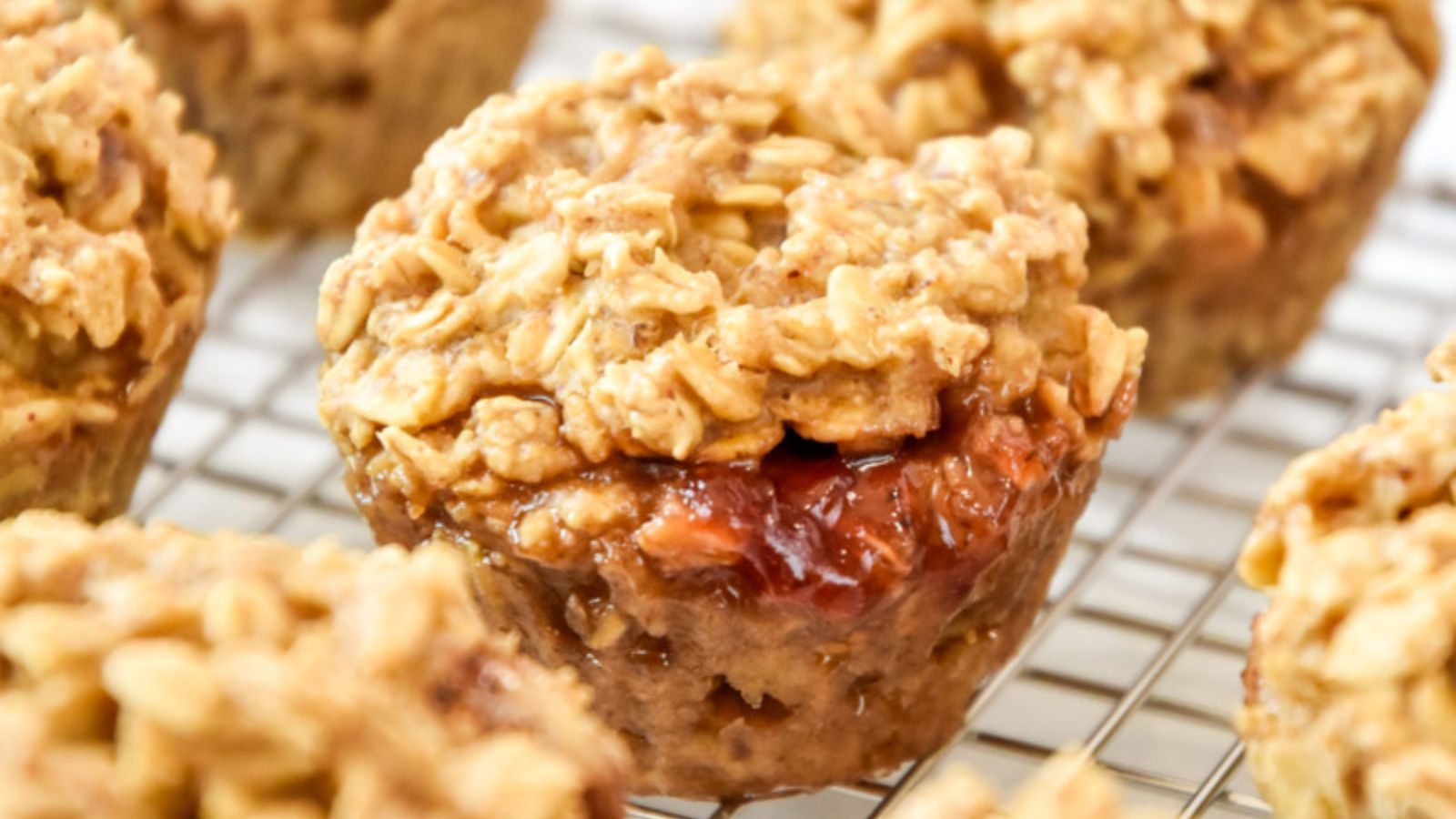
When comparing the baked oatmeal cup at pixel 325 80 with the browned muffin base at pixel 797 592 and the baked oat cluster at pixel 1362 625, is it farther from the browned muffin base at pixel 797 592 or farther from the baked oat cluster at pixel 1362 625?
the baked oat cluster at pixel 1362 625

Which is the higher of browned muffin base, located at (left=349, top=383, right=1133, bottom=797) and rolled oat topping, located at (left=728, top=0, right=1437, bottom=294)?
rolled oat topping, located at (left=728, top=0, right=1437, bottom=294)

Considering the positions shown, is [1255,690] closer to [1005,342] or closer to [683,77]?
[1005,342]

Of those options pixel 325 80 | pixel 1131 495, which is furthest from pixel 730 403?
pixel 325 80

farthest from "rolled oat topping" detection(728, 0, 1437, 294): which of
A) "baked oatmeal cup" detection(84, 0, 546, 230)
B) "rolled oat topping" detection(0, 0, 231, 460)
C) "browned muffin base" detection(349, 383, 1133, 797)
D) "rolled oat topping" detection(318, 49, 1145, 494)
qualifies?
"rolled oat topping" detection(0, 0, 231, 460)

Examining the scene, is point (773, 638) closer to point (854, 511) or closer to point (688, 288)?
point (854, 511)

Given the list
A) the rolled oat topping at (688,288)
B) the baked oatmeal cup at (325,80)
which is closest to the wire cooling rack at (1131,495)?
the baked oatmeal cup at (325,80)

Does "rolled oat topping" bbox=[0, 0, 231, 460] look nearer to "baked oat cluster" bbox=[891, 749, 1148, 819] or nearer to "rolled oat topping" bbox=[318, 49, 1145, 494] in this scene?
"rolled oat topping" bbox=[318, 49, 1145, 494]
